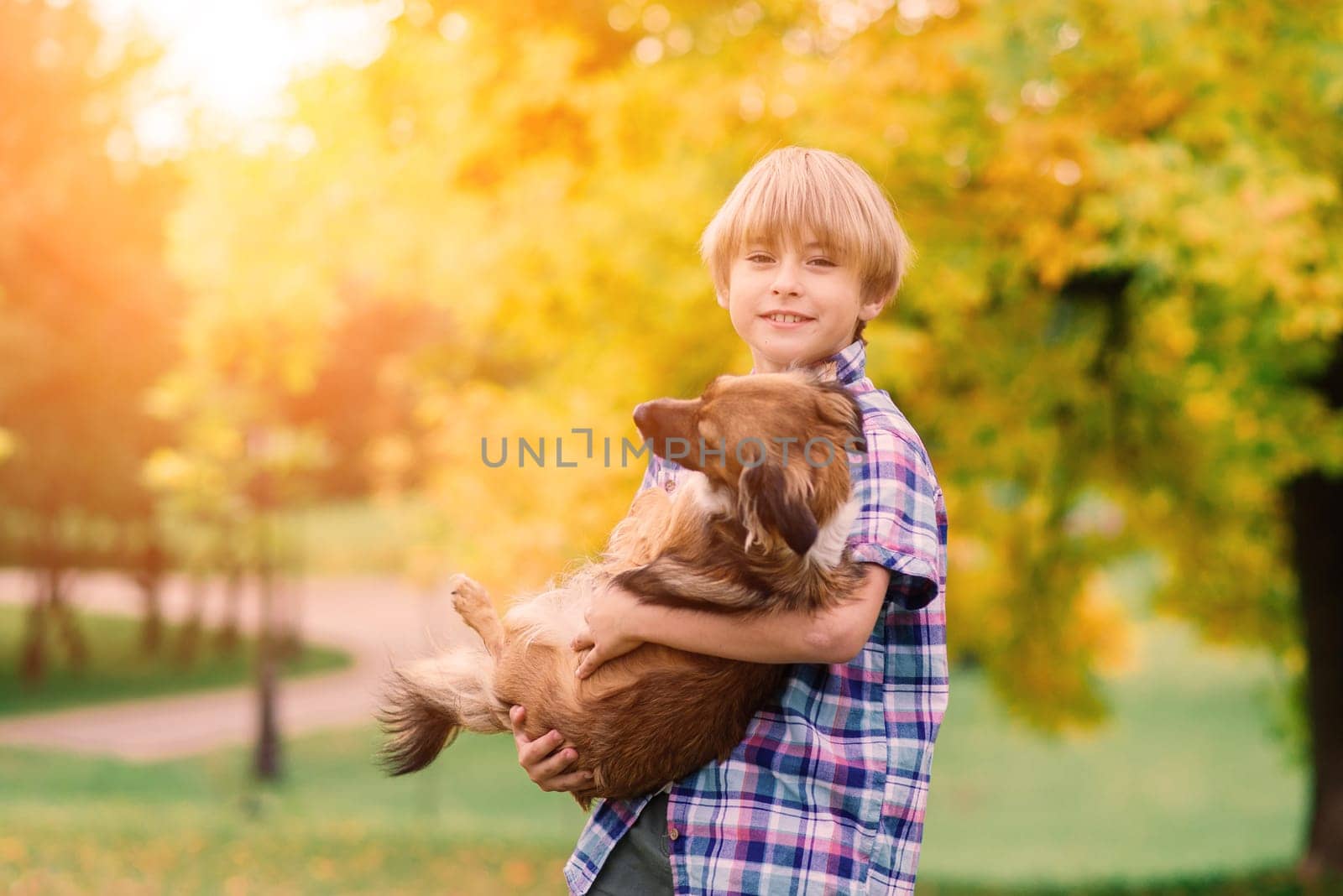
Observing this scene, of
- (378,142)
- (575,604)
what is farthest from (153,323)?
(575,604)

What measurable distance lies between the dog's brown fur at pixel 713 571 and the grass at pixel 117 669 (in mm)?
23123

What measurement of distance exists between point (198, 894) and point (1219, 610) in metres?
Answer: 8.76

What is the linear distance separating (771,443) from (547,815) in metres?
17.8

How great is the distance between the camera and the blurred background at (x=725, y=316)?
19.8 ft

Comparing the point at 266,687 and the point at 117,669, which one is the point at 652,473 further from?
the point at 117,669

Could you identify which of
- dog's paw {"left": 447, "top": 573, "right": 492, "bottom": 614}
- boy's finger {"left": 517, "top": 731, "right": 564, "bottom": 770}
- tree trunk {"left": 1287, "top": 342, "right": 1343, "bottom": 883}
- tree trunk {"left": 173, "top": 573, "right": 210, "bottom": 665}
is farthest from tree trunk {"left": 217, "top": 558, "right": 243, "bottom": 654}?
boy's finger {"left": 517, "top": 731, "right": 564, "bottom": 770}

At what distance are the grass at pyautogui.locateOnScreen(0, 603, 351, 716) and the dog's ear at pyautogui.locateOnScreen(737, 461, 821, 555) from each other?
23502 mm

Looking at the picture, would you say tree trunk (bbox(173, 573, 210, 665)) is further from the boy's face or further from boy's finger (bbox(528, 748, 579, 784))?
the boy's face

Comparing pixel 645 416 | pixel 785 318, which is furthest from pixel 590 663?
pixel 785 318

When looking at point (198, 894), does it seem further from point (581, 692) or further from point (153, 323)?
point (153, 323)

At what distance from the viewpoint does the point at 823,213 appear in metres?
2.25

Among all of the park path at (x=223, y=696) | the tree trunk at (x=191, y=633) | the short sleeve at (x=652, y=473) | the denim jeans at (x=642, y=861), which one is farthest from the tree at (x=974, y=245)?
the tree trunk at (x=191, y=633)

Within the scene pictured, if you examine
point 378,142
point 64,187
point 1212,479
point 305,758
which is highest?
point 64,187

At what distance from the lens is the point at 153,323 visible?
2009 centimetres
